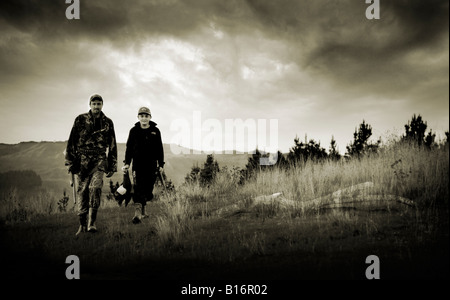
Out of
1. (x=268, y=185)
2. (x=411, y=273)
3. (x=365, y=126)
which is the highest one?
(x=365, y=126)

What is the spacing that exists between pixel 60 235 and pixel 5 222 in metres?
3.25

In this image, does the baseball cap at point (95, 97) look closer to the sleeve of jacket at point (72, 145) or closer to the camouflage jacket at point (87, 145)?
the camouflage jacket at point (87, 145)

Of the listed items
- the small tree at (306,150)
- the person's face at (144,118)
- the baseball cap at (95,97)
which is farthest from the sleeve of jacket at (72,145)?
the small tree at (306,150)

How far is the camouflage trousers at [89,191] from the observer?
5.45 meters

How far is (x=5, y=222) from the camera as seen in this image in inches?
288

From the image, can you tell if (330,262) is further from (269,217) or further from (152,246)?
(152,246)

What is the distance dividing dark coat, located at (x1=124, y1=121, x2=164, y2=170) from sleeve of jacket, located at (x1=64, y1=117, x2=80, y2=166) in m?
1.22

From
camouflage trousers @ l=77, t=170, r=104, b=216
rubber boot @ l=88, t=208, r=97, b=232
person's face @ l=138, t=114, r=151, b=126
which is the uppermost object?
person's face @ l=138, t=114, r=151, b=126

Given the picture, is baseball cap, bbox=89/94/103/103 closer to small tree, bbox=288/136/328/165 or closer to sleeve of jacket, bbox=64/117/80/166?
sleeve of jacket, bbox=64/117/80/166

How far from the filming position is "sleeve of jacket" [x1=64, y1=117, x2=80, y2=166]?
5.51 meters

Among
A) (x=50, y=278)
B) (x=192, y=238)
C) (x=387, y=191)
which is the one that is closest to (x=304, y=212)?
(x=387, y=191)

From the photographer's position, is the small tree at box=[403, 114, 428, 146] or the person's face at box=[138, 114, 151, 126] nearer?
the person's face at box=[138, 114, 151, 126]

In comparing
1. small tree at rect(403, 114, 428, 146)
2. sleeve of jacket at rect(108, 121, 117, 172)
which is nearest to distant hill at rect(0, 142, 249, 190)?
small tree at rect(403, 114, 428, 146)

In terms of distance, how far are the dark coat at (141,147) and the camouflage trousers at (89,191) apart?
42.4 inches
